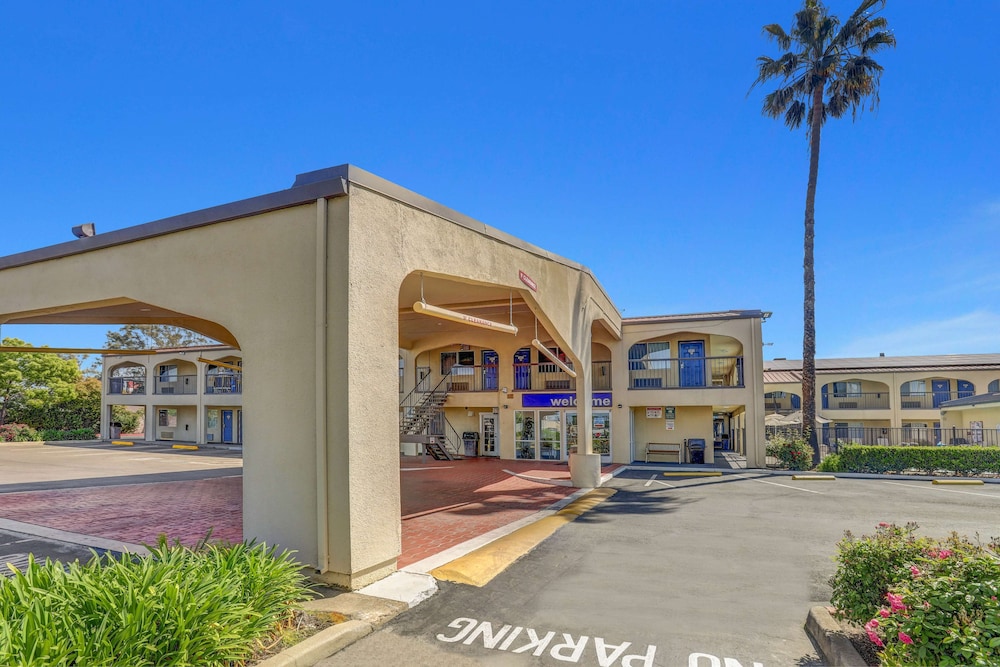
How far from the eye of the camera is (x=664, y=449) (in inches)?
883

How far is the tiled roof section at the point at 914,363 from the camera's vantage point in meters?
31.4

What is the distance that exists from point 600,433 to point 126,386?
102 feet

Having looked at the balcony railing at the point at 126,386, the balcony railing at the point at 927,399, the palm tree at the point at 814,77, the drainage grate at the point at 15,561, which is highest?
the palm tree at the point at 814,77

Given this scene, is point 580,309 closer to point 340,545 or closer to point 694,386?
point 694,386

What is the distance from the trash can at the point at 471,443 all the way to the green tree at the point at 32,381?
3146 cm

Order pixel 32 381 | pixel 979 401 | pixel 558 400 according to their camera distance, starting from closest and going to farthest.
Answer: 1. pixel 558 400
2. pixel 979 401
3. pixel 32 381

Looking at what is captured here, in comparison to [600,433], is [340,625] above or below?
above

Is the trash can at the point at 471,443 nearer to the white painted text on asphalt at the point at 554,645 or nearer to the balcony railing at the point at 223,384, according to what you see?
the balcony railing at the point at 223,384

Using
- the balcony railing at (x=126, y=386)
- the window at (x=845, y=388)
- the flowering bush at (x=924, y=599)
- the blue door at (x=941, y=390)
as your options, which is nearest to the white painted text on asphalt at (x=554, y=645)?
the flowering bush at (x=924, y=599)

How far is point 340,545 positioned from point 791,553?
6659mm

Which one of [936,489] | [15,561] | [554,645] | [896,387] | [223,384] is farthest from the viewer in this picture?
[896,387]

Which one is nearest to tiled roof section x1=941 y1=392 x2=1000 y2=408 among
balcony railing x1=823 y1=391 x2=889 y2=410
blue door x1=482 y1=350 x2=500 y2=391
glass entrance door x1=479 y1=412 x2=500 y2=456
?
balcony railing x1=823 y1=391 x2=889 y2=410

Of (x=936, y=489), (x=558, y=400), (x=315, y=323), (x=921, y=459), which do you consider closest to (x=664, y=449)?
(x=558, y=400)

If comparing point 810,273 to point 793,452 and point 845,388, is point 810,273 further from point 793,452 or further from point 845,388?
point 845,388
